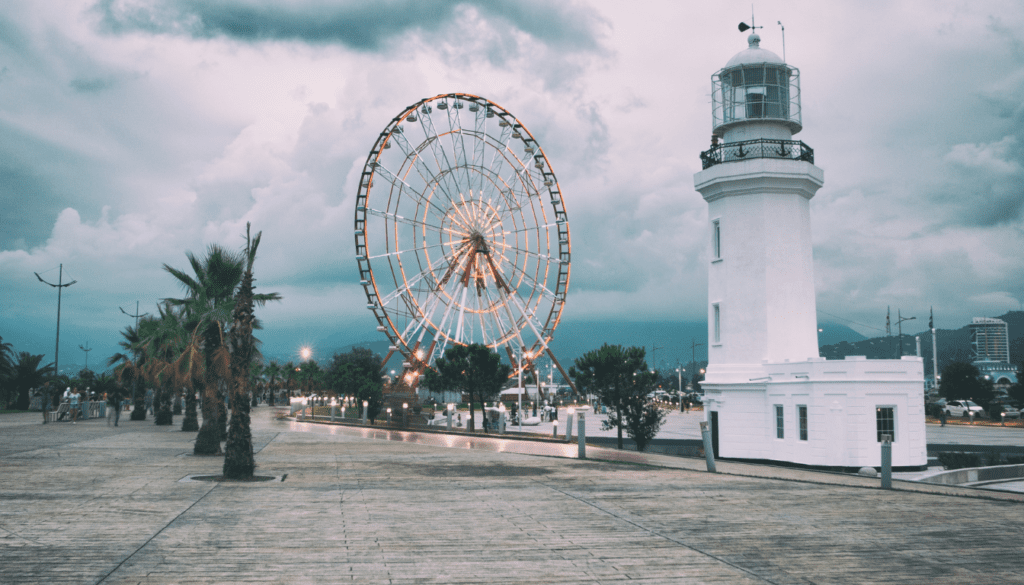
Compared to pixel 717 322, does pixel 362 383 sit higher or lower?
lower

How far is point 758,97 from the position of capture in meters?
30.7

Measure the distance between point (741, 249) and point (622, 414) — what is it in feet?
25.6

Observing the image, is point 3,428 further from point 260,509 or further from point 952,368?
point 952,368

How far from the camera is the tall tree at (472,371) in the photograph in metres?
41.0

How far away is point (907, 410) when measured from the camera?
26109 millimetres

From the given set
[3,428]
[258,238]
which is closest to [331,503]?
[258,238]

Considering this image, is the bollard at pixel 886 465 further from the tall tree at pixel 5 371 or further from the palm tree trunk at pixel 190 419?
the tall tree at pixel 5 371

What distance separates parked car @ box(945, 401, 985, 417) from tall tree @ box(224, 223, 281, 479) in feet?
196

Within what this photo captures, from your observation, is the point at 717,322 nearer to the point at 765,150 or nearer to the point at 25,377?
the point at 765,150

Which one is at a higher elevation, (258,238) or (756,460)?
(258,238)

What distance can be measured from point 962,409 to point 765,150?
4653cm

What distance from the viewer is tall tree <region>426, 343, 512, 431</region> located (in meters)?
41.0

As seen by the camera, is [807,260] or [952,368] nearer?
[807,260]

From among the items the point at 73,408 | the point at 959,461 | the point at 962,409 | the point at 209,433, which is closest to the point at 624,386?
the point at 959,461
